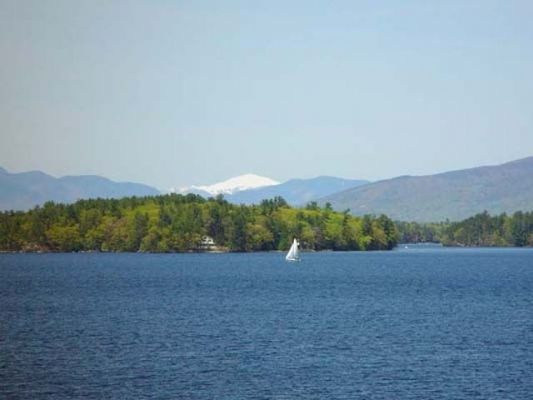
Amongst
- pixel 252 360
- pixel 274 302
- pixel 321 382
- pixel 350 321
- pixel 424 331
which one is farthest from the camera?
pixel 274 302

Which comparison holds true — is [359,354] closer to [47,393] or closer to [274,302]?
[47,393]

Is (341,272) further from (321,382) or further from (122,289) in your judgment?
(321,382)

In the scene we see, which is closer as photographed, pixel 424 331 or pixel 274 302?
pixel 424 331

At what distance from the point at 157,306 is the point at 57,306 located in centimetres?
964

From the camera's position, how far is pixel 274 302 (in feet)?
335

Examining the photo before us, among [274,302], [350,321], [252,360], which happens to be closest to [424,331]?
[350,321]

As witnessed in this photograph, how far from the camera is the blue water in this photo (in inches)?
2058

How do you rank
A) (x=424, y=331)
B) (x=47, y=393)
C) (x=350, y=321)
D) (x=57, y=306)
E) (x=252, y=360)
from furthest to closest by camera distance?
(x=57, y=306) → (x=350, y=321) → (x=424, y=331) → (x=252, y=360) → (x=47, y=393)

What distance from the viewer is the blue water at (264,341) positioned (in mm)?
52281

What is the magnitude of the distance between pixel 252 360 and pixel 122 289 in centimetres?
6205

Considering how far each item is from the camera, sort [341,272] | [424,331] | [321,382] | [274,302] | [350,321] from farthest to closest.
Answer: [341,272], [274,302], [350,321], [424,331], [321,382]

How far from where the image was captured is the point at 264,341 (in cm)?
6862

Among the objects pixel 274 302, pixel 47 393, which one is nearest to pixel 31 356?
pixel 47 393

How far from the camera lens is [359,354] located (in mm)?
63188
